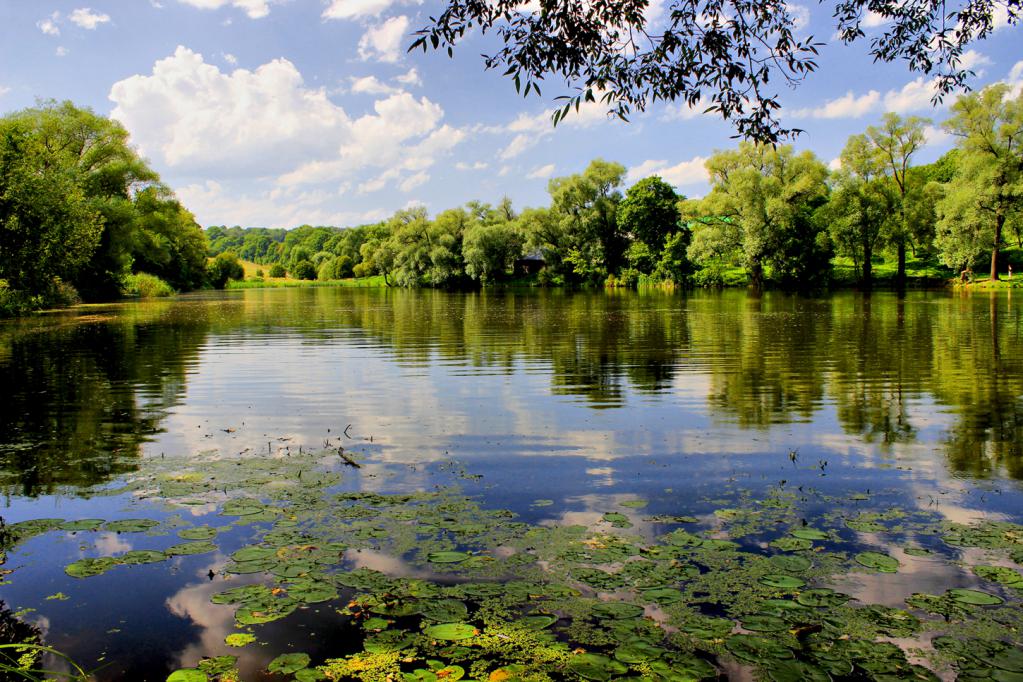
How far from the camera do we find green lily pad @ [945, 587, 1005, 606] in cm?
569

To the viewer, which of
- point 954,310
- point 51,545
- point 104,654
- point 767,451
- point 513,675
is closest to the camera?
point 513,675

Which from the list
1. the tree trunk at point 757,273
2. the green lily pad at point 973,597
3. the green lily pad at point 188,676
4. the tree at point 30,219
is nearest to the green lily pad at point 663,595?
the green lily pad at point 973,597

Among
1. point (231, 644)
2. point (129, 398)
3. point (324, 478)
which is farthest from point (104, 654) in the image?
point (129, 398)

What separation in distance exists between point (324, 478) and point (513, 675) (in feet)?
18.4

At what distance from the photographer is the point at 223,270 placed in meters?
162

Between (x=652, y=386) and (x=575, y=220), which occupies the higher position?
(x=575, y=220)

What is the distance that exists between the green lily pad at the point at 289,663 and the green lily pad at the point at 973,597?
5178 millimetres

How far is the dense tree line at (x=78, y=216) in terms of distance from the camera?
3684cm

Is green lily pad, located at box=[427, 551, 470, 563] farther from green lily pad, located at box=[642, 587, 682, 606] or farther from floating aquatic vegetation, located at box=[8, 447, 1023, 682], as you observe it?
green lily pad, located at box=[642, 587, 682, 606]

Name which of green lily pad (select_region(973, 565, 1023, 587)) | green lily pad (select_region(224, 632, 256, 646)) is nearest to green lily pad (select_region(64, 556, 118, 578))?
green lily pad (select_region(224, 632, 256, 646))

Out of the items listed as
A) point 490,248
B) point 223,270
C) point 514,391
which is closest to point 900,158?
point 490,248

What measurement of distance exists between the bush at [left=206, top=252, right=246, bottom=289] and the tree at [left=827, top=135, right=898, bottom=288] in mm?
108487

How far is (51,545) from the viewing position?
23.6ft

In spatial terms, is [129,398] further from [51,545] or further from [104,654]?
[104,654]
